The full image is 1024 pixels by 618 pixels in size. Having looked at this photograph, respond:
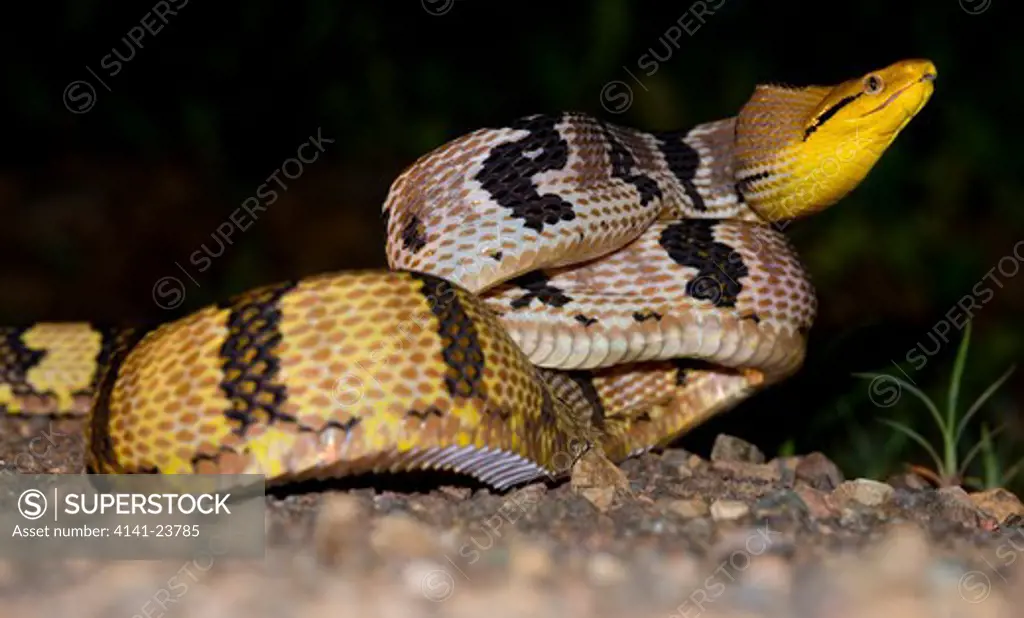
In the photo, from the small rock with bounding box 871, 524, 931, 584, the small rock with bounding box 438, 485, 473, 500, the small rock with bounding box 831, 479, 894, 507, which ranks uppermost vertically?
the small rock with bounding box 871, 524, 931, 584

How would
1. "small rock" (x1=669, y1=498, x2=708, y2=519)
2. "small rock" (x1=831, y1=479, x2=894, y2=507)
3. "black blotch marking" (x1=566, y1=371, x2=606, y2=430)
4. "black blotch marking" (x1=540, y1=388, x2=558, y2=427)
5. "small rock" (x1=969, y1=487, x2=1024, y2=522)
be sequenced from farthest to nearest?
"black blotch marking" (x1=566, y1=371, x2=606, y2=430)
"small rock" (x1=969, y1=487, x2=1024, y2=522)
"black blotch marking" (x1=540, y1=388, x2=558, y2=427)
"small rock" (x1=831, y1=479, x2=894, y2=507)
"small rock" (x1=669, y1=498, x2=708, y2=519)

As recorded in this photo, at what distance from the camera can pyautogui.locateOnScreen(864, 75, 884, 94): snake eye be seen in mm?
4288

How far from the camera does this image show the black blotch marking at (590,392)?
4734 millimetres

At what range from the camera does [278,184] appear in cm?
1156

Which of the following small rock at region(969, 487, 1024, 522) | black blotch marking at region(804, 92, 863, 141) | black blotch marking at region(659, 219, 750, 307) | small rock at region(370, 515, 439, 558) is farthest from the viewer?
black blotch marking at region(659, 219, 750, 307)

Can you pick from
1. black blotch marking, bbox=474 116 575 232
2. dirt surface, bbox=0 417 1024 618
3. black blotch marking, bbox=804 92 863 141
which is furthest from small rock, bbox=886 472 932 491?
black blotch marking, bbox=474 116 575 232

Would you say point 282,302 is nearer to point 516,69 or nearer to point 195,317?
point 195,317

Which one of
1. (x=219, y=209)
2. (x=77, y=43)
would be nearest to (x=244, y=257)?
(x=219, y=209)

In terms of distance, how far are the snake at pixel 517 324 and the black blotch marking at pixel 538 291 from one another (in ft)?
0.04

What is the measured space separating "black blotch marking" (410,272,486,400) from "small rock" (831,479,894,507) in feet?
3.89

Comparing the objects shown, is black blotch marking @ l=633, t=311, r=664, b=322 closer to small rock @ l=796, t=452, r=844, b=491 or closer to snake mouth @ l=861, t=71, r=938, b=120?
Answer: small rock @ l=796, t=452, r=844, b=491

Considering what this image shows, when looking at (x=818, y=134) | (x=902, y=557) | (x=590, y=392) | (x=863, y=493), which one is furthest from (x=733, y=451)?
(x=902, y=557)

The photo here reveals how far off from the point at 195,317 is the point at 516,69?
8.55 metres

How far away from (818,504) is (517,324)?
49.8 inches
